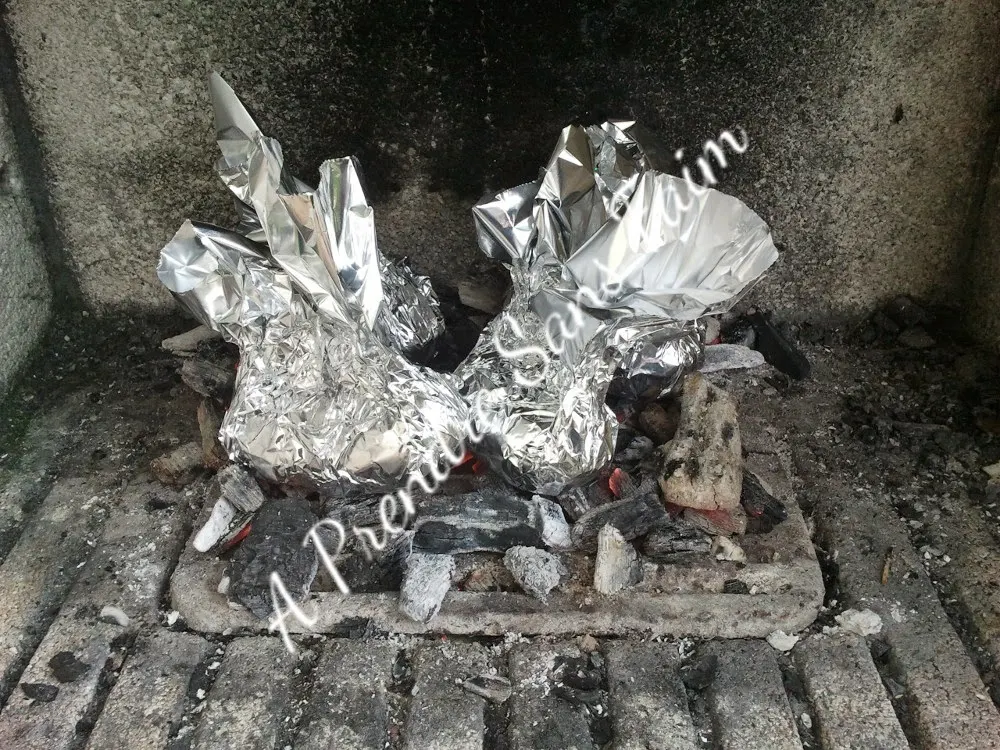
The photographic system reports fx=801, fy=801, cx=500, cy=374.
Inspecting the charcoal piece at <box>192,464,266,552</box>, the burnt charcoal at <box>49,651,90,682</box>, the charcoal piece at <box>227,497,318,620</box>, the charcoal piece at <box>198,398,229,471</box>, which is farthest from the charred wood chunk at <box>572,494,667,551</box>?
the burnt charcoal at <box>49,651,90,682</box>

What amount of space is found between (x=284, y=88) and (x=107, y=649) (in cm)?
116

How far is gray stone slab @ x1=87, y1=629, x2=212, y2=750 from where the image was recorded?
3.98 feet

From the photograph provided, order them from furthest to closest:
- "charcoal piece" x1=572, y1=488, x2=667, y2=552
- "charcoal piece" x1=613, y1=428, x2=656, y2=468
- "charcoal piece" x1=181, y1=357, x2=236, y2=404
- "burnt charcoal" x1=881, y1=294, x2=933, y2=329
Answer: "burnt charcoal" x1=881, y1=294, x2=933, y2=329
"charcoal piece" x1=181, y1=357, x2=236, y2=404
"charcoal piece" x1=613, y1=428, x2=656, y2=468
"charcoal piece" x1=572, y1=488, x2=667, y2=552

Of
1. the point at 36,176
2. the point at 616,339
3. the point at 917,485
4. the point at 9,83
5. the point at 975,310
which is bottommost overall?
the point at 917,485

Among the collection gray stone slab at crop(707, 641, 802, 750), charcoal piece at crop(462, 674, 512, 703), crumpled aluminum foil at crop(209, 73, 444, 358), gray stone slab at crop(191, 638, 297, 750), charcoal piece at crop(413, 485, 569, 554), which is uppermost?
crumpled aluminum foil at crop(209, 73, 444, 358)

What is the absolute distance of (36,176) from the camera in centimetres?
185

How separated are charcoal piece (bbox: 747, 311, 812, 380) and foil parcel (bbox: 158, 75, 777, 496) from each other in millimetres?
488

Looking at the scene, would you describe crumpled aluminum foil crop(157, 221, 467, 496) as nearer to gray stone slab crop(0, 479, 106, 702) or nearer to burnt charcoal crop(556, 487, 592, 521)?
burnt charcoal crop(556, 487, 592, 521)

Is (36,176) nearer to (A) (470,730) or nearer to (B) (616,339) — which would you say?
(B) (616,339)

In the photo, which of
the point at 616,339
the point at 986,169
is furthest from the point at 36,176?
the point at 986,169

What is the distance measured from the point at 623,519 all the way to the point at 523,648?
292mm

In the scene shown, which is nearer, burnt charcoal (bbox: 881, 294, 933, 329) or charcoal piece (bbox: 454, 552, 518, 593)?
charcoal piece (bbox: 454, 552, 518, 593)

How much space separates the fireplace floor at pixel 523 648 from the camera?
122 centimetres

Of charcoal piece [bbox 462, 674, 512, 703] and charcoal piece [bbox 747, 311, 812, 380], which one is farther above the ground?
charcoal piece [bbox 747, 311, 812, 380]
